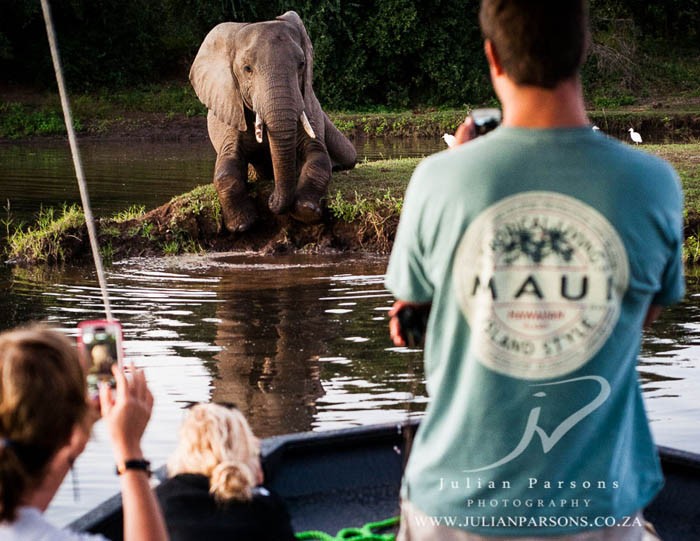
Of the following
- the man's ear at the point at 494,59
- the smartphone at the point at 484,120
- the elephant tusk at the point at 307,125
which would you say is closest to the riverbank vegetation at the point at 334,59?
the elephant tusk at the point at 307,125

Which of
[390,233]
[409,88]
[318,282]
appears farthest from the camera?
[409,88]

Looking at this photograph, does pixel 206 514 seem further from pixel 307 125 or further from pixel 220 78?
pixel 220 78

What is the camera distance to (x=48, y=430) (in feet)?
7.48

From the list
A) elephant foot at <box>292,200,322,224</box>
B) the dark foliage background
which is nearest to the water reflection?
elephant foot at <box>292,200,322,224</box>

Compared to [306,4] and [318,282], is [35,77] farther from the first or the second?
[318,282]

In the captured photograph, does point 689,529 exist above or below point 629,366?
below

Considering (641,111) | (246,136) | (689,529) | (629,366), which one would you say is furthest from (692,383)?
(641,111)

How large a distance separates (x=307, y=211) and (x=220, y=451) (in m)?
9.00

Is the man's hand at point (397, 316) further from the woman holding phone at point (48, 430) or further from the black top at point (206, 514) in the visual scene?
the black top at point (206, 514)

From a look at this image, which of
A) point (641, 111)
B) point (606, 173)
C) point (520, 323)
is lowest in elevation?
point (641, 111)

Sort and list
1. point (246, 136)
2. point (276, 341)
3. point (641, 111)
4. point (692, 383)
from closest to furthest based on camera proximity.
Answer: point (692, 383), point (276, 341), point (246, 136), point (641, 111)

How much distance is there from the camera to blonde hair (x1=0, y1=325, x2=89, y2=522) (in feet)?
7.36

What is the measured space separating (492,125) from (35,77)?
35410 millimetres

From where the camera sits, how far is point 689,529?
15.6 ft
